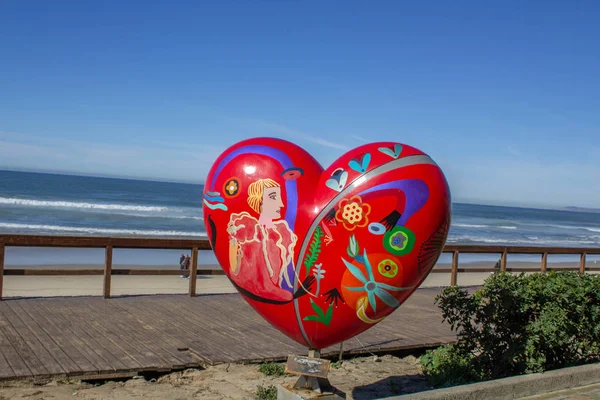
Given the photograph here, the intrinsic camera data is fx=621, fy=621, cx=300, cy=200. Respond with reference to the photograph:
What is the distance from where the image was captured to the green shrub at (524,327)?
5570 mm

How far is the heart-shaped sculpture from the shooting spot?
145 inches

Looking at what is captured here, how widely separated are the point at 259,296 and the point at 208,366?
261 centimetres

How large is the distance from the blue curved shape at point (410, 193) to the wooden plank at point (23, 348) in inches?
144

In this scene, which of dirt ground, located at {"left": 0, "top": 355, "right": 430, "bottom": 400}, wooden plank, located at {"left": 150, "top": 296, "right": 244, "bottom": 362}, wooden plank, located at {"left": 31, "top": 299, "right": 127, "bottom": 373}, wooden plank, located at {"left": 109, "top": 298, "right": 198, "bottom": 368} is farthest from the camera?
wooden plank, located at {"left": 150, "top": 296, "right": 244, "bottom": 362}

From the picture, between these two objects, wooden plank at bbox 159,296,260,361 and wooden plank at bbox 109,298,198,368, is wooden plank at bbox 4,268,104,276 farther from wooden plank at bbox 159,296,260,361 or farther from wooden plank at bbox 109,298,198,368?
wooden plank at bbox 159,296,260,361

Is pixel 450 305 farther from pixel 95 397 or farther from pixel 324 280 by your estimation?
pixel 95 397

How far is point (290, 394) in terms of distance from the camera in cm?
417

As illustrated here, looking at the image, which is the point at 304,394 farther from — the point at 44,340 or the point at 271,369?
the point at 44,340

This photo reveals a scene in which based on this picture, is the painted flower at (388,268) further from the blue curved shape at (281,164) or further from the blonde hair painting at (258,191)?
the blonde hair painting at (258,191)

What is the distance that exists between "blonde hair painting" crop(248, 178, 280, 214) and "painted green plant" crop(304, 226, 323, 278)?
40cm

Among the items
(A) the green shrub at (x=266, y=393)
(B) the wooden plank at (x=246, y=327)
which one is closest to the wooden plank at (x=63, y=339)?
(A) the green shrub at (x=266, y=393)

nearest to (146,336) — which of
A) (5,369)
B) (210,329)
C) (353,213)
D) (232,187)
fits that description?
(210,329)

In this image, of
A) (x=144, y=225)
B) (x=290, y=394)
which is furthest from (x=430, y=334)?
(x=144, y=225)

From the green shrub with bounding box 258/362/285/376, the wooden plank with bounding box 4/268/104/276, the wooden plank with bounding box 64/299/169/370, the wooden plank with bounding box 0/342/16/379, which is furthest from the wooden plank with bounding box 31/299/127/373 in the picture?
the green shrub with bounding box 258/362/285/376
